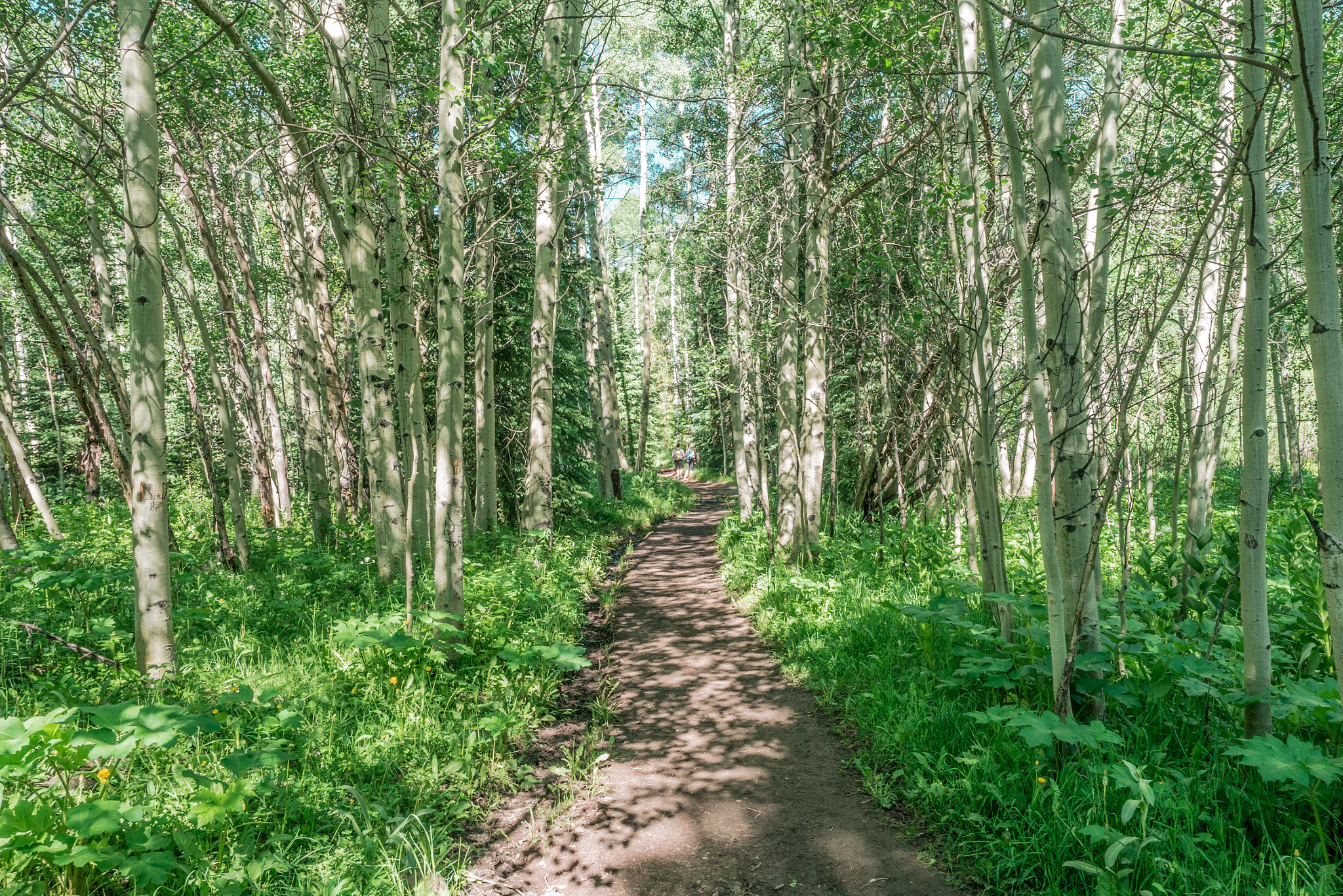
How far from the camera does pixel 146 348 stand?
13.0ft

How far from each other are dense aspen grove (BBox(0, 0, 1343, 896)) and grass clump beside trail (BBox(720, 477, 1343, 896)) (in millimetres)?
27

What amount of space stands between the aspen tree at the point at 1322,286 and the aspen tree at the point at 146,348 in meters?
5.52

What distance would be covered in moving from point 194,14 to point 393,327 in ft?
21.7

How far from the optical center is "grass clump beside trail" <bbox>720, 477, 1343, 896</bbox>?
2.56 m

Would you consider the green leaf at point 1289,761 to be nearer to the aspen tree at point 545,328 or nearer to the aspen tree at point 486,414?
the aspen tree at point 486,414

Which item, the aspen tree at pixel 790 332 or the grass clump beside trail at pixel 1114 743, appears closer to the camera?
the grass clump beside trail at pixel 1114 743

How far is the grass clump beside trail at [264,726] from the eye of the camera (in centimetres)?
248

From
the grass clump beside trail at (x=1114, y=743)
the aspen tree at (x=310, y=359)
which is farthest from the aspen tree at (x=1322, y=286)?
the aspen tree at (x=310, y=359)

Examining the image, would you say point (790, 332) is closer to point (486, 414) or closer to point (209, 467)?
point (486, 414)

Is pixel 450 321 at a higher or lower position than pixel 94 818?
higher

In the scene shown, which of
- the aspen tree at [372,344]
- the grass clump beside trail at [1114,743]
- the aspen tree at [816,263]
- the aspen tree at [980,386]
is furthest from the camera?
the aspen tree at [816,263]

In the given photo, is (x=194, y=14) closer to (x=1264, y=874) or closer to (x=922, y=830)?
(x=922, y=830)

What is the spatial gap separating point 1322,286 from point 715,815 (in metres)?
3.57

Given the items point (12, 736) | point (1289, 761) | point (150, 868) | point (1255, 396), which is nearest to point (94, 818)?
point (150, 868)
